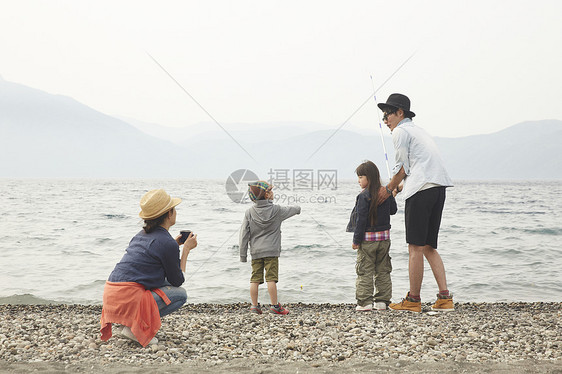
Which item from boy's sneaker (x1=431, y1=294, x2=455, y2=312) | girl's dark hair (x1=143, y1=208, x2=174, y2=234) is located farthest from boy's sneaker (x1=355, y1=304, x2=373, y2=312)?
girl's dark hair (x1=143, y1=208, x2=174, y2=234)

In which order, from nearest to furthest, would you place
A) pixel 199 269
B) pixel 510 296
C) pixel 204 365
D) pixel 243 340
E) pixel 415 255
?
pixel 204 365 → pixel 243 340 → pixel 415 255 → pixel 510 296 → pixel 199 269

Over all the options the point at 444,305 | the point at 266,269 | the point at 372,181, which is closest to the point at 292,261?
the point at 266,269

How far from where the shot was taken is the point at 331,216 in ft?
57.5

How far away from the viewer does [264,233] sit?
185 inches

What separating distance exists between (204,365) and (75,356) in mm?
903

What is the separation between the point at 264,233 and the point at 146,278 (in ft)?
5.35

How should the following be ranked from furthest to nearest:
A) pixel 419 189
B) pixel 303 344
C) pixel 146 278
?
pixel 419 189, pixel 303 344, pixel 146 278

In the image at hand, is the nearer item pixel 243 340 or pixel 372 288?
pixel 243 340

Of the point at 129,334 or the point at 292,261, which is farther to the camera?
the point at 292,261

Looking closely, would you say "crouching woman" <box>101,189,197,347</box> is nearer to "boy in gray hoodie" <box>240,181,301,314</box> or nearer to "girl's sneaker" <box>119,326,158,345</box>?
"girl's sneaker" <box>119,326,158,345</box>

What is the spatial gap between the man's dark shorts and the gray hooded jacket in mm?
1121

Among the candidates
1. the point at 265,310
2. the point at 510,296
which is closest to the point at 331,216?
the point at 510,296

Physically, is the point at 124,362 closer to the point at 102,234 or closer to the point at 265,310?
the point at 265,310

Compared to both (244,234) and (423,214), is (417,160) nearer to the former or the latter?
(423,214)
